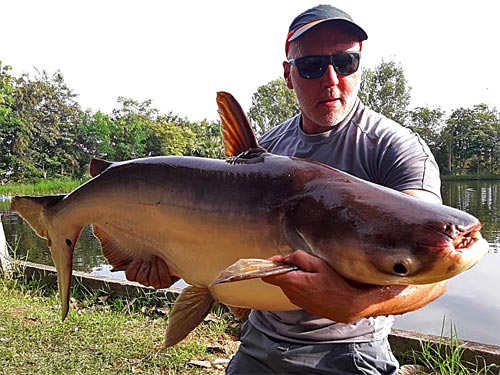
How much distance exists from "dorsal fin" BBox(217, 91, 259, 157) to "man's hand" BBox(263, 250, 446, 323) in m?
0.62

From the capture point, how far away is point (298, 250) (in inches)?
53.7

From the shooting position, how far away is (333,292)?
4.22 ft

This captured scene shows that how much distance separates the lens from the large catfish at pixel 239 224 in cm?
118

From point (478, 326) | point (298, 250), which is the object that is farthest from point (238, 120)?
point (478, 326)

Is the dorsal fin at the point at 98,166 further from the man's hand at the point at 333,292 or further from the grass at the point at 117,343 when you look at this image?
the grass at the point at 117,343

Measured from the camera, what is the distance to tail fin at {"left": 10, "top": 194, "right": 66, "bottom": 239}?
2396 millimetres

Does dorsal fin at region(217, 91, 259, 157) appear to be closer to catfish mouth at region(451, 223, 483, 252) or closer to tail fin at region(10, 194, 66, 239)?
catfish mouth at region(451, 223, 483, 252)

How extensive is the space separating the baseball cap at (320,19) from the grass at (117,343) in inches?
96.4

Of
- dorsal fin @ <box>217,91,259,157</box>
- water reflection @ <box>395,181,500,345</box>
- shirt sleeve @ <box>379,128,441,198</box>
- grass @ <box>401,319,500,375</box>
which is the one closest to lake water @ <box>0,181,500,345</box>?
water reflection @ <box>395,181,500,345</box>

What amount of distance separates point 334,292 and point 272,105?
47.2 meters

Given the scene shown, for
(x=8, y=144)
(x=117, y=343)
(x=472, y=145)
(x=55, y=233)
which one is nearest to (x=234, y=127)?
(x=55, y=233)

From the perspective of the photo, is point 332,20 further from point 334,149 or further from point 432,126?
point 432,126

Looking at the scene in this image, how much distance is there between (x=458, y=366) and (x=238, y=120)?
2.69 meters

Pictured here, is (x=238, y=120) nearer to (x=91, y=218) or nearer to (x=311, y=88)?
(x=311, y=88)
